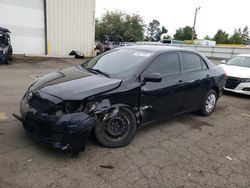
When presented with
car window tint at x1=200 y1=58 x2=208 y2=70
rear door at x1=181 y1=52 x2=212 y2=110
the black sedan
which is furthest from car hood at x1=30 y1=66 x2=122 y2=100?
car window tint at x1=200 y1=58 x2=208 y2=70

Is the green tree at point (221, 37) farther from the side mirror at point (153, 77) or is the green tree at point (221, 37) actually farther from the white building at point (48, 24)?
the side mirror at point (153, 77)

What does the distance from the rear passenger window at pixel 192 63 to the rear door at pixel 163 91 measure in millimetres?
225

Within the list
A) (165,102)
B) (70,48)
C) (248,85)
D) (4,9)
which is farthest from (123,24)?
(165,102)

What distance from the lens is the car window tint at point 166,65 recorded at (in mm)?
3912

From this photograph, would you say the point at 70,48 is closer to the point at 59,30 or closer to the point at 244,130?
the point at 59,30

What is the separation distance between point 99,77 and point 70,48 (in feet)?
49.1

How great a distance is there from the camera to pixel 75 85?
3.22 meters

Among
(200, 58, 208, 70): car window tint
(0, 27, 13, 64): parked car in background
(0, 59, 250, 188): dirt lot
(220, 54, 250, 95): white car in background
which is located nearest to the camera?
(0, 59, 250, 188): dirt lot

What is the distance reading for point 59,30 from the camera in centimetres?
1667

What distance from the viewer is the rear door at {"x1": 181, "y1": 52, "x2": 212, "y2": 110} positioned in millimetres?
4453

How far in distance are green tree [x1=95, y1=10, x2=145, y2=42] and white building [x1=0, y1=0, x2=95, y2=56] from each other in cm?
2720

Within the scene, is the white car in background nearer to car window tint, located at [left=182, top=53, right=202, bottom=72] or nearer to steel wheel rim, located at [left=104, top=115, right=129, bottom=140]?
car window tint, located at [left=182, top=53, right=202, bottom=72]

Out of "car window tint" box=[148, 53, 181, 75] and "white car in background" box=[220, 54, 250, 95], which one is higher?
"car window tint" box=[148, 53, 181, 75]

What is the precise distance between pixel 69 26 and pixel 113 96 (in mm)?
15397
